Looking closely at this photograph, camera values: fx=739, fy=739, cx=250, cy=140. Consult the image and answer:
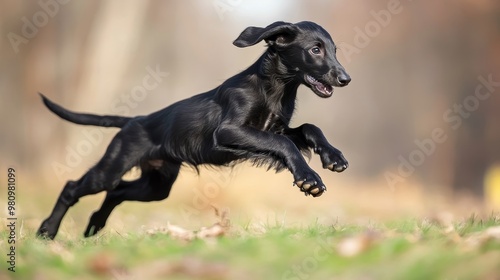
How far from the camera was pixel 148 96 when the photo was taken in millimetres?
15414

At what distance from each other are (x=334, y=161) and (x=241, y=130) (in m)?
0.70

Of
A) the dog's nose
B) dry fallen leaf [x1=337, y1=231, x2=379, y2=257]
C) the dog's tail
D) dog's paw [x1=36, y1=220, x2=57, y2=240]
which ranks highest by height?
the dog's nose

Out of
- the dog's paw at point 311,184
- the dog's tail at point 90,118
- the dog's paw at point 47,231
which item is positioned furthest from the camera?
the dog's tail at point 90,118

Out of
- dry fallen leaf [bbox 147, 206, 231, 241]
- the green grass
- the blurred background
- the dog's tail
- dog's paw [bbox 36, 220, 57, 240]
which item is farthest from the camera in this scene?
the blurred background

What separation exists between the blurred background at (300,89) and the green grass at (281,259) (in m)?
6.96

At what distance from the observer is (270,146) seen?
5172 mm

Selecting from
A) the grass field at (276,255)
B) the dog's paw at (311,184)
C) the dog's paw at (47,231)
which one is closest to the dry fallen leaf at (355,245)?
the grass field at (276,255)

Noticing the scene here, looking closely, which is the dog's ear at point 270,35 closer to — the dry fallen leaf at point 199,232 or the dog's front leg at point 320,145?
the dog's front leg at point 320,145

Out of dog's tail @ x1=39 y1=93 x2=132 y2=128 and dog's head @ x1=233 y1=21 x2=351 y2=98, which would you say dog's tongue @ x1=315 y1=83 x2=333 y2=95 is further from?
dog's tail @ x1=39 y1=93 x2=132 y2=128

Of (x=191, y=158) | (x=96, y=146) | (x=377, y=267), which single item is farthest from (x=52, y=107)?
(x=96, y=146)

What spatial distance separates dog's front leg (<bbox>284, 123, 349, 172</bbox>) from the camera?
5180 millimetres

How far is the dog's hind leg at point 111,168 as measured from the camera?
6125 millimetres

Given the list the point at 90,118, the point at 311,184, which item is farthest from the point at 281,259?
the point at 90,118

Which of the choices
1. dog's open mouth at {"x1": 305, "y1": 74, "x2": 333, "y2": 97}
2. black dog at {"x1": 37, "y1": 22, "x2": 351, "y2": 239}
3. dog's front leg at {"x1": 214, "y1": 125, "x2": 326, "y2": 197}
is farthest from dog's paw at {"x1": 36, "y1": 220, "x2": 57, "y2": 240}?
dog's open mouth at {"x1": 305, "y1": 74, "x2": 333, "y2": 97}
